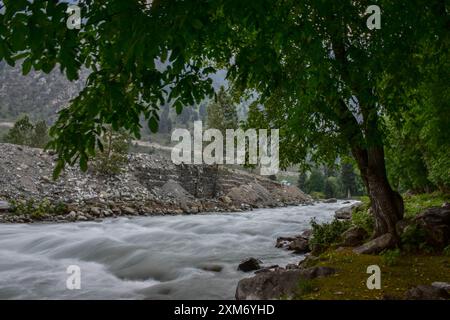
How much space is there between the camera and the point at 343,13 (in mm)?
5973

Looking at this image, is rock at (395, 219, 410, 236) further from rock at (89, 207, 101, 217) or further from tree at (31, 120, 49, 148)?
tree at (31, 120, 49, 148)

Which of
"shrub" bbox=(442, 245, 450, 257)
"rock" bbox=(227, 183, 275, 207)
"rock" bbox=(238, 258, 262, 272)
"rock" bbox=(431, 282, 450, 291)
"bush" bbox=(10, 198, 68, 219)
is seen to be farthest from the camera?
"rock" bbox=(227, 183, 275, 207)

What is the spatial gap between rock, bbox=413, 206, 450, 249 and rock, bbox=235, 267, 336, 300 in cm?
410

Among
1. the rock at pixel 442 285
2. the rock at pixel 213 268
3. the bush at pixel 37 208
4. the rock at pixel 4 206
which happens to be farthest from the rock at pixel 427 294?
the rock at pixel 4 206

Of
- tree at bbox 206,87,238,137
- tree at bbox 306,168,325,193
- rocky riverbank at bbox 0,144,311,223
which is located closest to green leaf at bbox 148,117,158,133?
rocky riverbank at bbox 0,144,311,223

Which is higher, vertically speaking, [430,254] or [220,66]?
[220,66]

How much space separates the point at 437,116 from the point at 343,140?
6.63 m

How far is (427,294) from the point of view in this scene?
20.2 ft

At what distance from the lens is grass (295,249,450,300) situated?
22.7 ft

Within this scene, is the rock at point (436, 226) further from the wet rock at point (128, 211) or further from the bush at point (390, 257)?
the wet rock at point (128, 211)

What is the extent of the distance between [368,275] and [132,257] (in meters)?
9.82

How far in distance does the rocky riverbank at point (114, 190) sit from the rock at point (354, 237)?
67.5 ft

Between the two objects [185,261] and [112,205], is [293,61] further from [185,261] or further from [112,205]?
[112,205]
